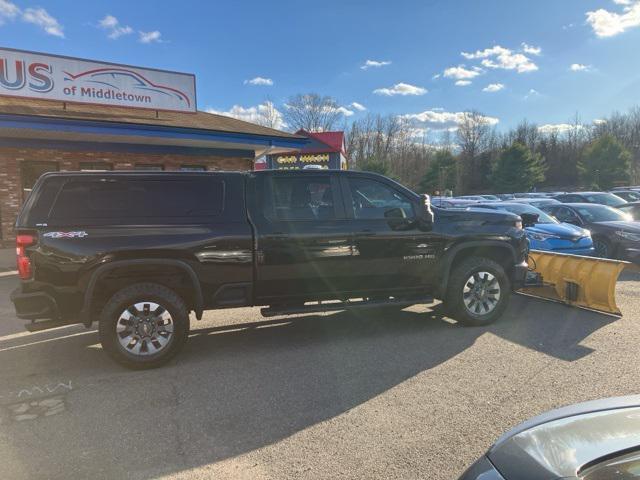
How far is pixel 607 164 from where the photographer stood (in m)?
57.0

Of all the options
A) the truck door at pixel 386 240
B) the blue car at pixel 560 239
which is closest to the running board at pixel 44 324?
the truck door at pixel 386 240

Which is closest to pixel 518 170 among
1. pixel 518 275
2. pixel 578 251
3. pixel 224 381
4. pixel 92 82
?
pixel 578 251

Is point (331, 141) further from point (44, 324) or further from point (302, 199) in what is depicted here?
A: point (44, 324)

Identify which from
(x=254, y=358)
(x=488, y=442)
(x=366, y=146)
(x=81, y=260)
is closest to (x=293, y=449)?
(x=488, y=442)

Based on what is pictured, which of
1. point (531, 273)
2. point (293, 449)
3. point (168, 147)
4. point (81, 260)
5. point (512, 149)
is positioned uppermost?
point (512, 149)

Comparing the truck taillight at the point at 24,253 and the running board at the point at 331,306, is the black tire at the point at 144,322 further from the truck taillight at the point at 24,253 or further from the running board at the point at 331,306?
the running board at the point at 331,306

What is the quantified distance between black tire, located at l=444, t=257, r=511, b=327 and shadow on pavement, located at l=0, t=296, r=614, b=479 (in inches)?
7.8

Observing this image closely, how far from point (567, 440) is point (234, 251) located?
3.72m

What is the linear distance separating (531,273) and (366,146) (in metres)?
77.7

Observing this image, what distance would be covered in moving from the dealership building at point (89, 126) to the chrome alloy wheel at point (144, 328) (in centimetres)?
776

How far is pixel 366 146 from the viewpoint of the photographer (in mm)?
82438

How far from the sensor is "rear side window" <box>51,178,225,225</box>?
4.62 metres

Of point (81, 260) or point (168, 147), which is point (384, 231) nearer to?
point (81, 260)

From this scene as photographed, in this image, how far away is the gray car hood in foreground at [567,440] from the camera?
5.82ft
